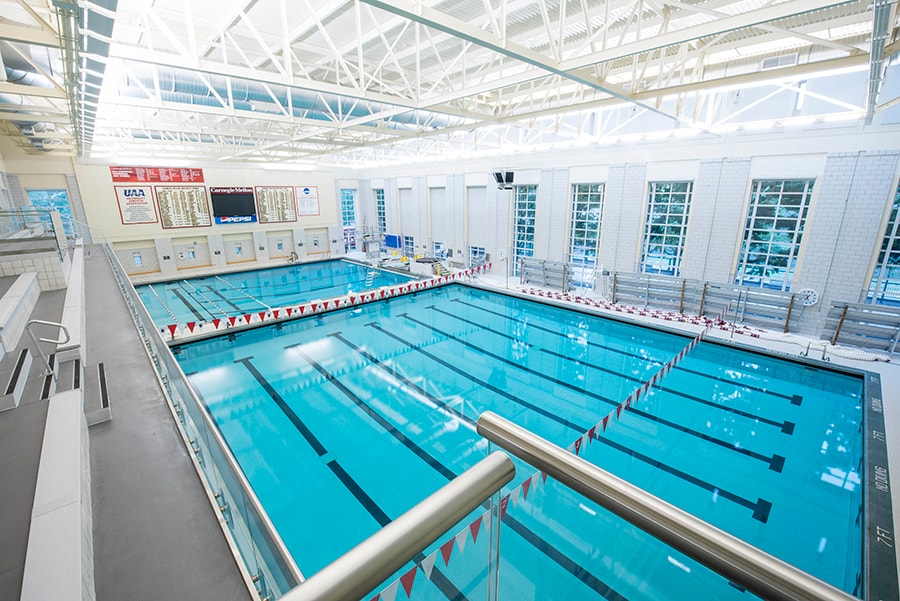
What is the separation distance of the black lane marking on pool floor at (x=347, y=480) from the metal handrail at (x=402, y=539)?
98.1 inches

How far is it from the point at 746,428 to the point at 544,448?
719cm

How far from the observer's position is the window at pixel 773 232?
950 cm

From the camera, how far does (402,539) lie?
588 mm

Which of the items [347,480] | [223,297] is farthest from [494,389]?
[223,297]

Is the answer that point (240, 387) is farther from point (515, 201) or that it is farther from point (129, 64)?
point (515, 201)

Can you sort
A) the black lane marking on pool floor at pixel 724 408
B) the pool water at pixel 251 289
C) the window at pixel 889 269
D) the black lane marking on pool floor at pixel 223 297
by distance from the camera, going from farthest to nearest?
the black lane marking on pool floor at pixel 223 297, the pool water at pixel 251 289, the window at pixel 889 269, the black lane marking on pool floor at pixel 724 408

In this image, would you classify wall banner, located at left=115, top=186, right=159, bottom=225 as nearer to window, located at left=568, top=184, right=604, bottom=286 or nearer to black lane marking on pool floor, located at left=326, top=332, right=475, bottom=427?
black lane marking on pool floor, located at left=326, top=332, right=475, bottom=427

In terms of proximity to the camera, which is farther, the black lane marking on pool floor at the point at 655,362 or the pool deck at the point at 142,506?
the black lane marking on pool floor at the point at 655,362

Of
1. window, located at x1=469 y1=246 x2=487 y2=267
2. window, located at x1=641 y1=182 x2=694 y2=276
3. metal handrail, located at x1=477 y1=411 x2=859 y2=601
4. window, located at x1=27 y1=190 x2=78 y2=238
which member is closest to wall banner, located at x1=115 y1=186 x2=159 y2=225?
window, located at x1=27 y1=190 x2=78 y2=238

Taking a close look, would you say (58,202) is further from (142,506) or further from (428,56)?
(142,506)

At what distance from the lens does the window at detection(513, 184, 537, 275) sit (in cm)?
1476

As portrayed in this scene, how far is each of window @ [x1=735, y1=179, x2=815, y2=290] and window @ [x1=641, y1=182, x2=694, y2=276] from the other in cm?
151

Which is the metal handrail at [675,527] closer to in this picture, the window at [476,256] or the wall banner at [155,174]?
the window at [476,256]

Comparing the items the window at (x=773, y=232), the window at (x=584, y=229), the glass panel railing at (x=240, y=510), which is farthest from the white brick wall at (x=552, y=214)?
the glass panel railing at (x=240, y=510)
